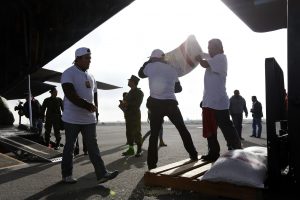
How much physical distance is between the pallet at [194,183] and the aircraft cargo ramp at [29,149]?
3497 mm

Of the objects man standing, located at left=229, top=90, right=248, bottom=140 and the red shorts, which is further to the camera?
man standing, located at left=229, top=90, right=248, bottom=140

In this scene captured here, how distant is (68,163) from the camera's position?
470cm

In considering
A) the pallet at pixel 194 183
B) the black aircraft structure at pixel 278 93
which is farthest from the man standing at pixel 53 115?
the black aircraft structure at pixel 278 93

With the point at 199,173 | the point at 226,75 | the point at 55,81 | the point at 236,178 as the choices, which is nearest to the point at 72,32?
the point at 226,75

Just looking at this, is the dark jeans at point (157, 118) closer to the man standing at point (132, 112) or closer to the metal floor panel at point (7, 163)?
the metal floor panel at point (7, 163)

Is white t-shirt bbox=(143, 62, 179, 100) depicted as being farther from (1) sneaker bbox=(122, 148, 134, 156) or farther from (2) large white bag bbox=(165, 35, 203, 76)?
(1) sneaker bbox=(122, 148, 134, 156)

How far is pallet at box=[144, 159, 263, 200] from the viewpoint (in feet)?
10.0

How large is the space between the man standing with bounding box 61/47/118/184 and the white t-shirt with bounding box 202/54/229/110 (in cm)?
161

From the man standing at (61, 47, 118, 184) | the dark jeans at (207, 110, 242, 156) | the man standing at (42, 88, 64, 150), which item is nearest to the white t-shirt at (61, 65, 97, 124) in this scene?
the man standing at (61, 47, 118, 184)

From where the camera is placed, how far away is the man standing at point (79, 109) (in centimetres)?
448

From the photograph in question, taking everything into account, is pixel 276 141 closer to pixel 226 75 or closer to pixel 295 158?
pixel 295 158

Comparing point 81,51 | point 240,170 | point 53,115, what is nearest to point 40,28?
point 53,115

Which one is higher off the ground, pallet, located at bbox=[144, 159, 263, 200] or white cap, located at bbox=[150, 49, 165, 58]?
white cap, located at bbox=[150, 49, 165, 58]

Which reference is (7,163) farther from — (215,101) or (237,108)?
(237,108)
